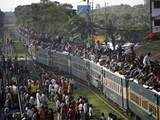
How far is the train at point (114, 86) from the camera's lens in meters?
22.0

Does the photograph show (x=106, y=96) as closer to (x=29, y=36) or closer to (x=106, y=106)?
(x=106, y=106)

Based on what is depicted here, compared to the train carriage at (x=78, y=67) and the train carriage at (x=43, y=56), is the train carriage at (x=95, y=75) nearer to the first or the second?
the train carriage at (x=78, y=67)

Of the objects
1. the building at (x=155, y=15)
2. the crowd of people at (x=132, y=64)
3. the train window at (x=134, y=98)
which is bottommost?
the train window at (x=134, y=98)

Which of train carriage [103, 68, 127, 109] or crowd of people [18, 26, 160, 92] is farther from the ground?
crowd of people [18, 26, 160, 92]

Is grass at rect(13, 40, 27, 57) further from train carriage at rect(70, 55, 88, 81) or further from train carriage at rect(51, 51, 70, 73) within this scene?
train carriage at rect(70, 55, 88, 81)

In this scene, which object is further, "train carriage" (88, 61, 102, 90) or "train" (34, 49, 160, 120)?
"train carriage" (88, 61, 102, 90)

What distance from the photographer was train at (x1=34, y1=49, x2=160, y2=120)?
72.3 feet

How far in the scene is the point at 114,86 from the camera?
29.1 m

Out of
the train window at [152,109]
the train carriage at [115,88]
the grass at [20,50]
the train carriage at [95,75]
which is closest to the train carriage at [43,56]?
the train carriage at [95,75]

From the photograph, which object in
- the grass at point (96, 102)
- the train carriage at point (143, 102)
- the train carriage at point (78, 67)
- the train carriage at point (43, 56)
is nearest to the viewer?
the train carriage at point (143, 102)

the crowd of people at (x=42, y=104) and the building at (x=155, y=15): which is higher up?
the building at (x=155, y=15)

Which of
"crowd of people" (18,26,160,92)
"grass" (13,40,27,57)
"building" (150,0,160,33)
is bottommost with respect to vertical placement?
"grass" (13,40,27,57)

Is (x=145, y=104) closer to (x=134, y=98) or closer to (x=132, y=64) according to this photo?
(x=134, y=98)

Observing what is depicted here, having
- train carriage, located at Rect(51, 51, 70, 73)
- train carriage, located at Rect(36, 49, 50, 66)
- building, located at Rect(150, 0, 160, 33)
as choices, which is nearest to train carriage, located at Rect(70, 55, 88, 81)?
train carriage, located at Rect(51, 51, 70, 73)
